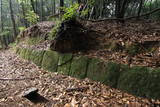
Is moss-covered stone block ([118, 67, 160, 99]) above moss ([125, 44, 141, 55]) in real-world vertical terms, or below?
below

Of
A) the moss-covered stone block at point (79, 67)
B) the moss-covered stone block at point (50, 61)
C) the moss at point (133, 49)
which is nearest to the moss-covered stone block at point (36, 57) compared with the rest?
the moss-covered stone block at point (50, 61)

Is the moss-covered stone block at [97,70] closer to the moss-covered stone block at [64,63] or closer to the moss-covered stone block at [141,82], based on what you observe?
the moss-covered stone block at [141,82]

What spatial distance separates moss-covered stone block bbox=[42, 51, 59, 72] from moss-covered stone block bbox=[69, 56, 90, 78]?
707 mm

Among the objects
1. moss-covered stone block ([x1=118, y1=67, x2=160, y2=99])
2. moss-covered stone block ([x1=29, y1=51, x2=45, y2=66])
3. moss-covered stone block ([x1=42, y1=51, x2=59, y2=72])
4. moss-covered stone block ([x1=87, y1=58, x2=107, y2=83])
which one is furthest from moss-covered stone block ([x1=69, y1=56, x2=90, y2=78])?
moss-covered stone block ([x1=29, y1=51, x2=45, y2=66])

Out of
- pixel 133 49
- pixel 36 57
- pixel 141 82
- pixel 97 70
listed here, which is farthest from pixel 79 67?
pixel 36 57

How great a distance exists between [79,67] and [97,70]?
0.56m

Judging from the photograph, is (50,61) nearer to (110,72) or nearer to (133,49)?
(110,72)

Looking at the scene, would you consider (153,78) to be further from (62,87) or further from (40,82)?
(40,82)

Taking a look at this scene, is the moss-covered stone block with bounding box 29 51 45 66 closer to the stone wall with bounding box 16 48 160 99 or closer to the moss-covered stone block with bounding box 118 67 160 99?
the stone wall with bounding box 16 48 160 99

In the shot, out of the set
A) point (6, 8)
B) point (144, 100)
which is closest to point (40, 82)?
point (144, 100)

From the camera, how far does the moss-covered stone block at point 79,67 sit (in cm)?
313

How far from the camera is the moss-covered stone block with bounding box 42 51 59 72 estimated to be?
12.5ft

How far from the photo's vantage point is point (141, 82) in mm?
2229

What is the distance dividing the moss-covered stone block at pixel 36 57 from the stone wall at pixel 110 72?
376 millimetres
